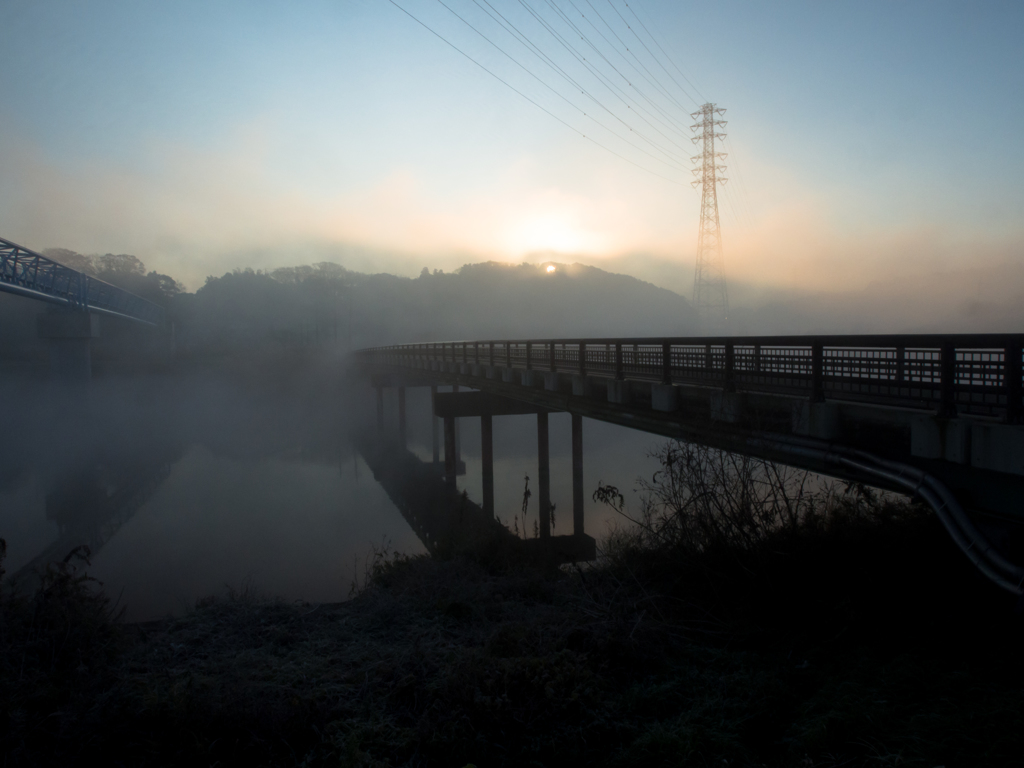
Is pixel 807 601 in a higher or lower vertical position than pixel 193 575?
higher

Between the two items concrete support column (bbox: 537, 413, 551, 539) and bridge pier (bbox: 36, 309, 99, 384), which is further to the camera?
bridge pier (bbox: 36, 309, 99, 384)

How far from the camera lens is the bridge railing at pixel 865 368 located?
5703 mm

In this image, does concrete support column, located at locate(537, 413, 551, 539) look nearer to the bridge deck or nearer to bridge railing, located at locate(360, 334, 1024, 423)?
the bridge deck

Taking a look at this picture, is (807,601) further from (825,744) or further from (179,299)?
(179,299)

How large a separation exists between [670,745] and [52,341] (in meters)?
52.6

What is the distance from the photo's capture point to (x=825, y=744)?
4.13m

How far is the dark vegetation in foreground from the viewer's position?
4.31 m

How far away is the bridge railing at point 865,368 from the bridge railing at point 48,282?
132 ft

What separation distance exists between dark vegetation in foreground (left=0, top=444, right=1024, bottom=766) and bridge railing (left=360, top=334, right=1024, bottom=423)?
1.36m

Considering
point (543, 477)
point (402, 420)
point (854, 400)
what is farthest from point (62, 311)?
point (854, 400)

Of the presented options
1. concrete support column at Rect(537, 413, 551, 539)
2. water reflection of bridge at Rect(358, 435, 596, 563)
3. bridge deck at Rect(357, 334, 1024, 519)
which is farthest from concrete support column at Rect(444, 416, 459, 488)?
bridge deck at Rect(357, 334, 1024, 519)

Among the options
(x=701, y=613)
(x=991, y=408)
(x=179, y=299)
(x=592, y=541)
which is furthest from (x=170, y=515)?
(x=179, y=299)

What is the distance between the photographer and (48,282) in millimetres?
41500

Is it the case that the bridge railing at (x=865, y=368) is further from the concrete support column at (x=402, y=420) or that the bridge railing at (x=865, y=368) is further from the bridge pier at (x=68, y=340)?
the bridge pier at (x=68, y=340)
